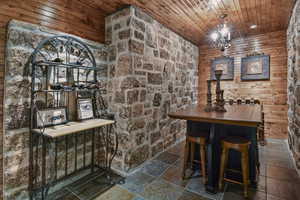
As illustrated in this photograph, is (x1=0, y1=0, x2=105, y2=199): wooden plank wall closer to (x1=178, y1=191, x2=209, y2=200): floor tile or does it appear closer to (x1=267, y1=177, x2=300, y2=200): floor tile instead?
(x1=178, y1=191, x2=209, y2=200): floor tile

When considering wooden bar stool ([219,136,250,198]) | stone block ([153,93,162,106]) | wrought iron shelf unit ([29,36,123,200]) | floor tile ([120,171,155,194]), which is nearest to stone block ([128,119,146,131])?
wrought iron shelf unit ([29,36,123,200])

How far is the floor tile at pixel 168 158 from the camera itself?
8.67 ft

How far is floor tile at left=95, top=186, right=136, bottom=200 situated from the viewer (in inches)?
69.4

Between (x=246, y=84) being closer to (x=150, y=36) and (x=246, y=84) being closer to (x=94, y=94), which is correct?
(x=150, y=36)

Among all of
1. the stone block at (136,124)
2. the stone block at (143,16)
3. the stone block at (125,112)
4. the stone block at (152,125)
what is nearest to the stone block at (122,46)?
the stone block at (143,16)

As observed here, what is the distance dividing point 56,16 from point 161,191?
2.48 m

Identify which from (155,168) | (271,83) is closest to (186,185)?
(155,168)

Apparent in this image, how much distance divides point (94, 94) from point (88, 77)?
0.86 feet

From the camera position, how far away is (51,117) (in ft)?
5.53

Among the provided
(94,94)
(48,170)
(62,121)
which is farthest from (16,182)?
(94,94)

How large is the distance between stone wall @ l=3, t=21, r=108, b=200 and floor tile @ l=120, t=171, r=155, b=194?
1.12 m

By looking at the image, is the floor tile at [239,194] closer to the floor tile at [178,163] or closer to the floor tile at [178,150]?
the floor tile at [178,163]

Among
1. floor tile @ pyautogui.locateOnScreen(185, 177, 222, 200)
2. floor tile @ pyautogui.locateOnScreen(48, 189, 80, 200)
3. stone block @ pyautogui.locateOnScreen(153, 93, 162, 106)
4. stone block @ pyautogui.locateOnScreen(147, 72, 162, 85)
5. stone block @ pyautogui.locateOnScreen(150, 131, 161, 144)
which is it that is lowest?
floor tile @ pyautogui.locateOnScreen(48, 189, 80, 200)

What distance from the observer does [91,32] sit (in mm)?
2268
